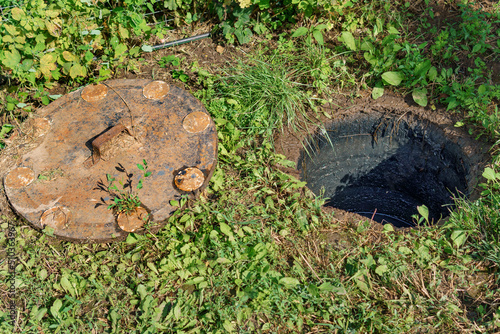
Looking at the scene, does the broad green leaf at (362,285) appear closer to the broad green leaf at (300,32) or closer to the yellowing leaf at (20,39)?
the broad green leaf at (300,32)

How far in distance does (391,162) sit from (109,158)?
7.06 feet

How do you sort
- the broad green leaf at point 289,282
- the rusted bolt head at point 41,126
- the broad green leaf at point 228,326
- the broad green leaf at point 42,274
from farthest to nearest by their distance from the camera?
the rusted bolt head at point 41,126, the broad green leaf at point 42,274, the broad green leaf at point 289,282, the broad green leaf at point 228,326

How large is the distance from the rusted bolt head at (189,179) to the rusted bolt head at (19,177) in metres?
0.81

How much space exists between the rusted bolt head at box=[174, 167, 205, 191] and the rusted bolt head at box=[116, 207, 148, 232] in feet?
0.78

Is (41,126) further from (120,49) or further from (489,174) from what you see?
(489,174)

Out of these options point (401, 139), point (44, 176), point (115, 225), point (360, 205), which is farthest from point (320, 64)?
point (44, 176)

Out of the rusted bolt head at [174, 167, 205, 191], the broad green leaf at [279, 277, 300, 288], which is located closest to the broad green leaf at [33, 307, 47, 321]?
the rusted bolt head at [174, 167, 205, 191]

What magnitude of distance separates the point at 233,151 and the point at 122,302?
107cm

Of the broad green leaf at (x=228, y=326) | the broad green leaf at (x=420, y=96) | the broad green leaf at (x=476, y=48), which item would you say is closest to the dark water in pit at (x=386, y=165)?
the broad green leaf at (x=420, y=96)

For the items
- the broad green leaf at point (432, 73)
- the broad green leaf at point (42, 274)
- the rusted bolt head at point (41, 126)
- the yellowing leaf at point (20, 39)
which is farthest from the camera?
the broad green leaf at point (432, 73)

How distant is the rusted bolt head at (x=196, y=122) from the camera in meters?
2.27

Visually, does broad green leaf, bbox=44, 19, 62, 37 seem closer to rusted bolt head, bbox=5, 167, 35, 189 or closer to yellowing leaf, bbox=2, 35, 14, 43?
yellowing leaf, bbox=2, 35, 14, 43

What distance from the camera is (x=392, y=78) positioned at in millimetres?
2629

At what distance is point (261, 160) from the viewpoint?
93.4 inches
